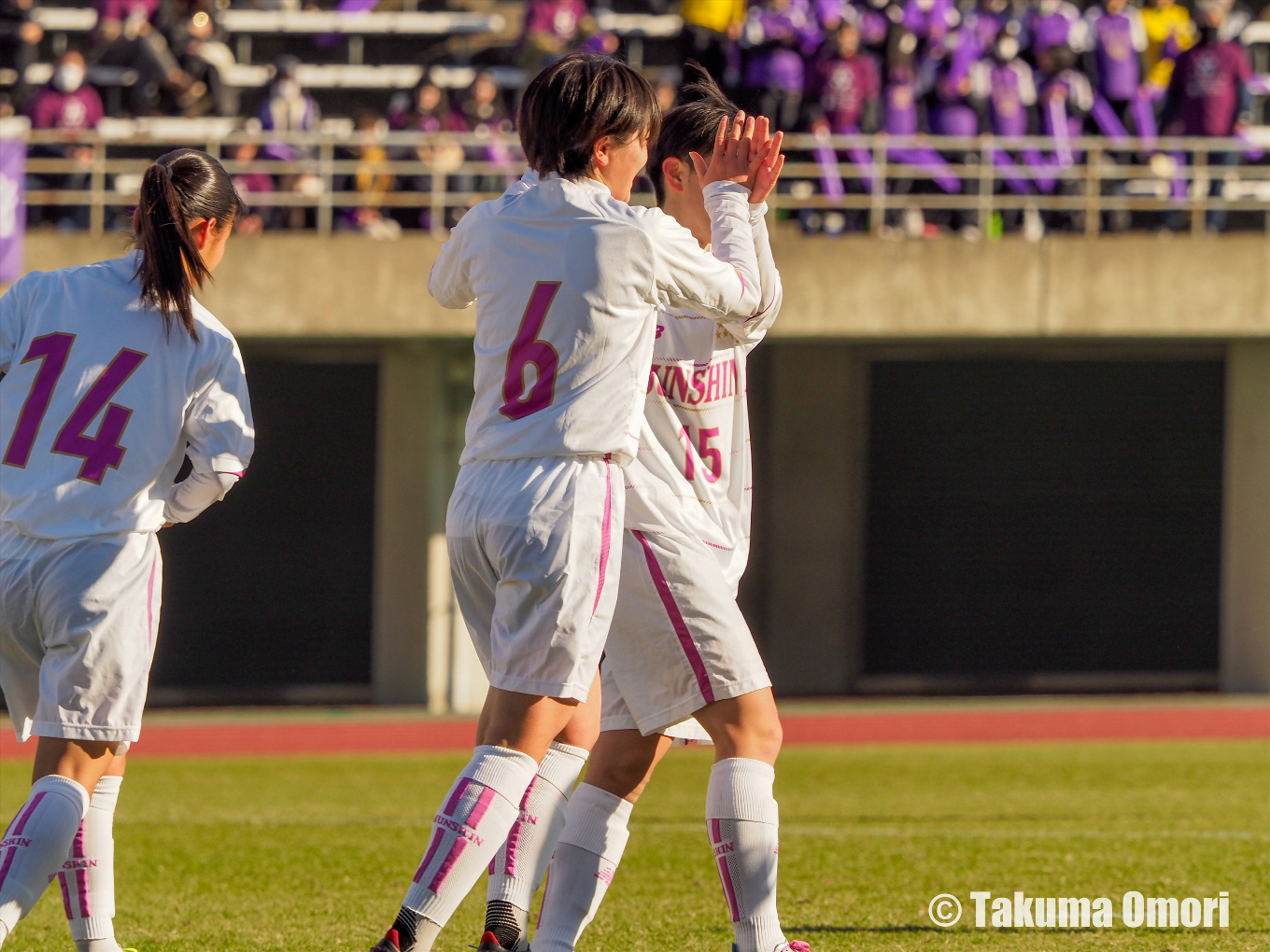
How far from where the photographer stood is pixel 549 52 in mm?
16906

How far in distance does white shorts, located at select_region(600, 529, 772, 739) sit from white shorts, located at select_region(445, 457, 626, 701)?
30cm

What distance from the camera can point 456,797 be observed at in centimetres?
355

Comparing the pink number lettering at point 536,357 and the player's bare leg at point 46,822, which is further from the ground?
the pink number lettering at point 536,357

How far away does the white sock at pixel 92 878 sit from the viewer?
4.08 meters

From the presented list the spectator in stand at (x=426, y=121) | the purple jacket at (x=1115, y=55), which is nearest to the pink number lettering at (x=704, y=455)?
the spectator in stand at (x=426, y=121)

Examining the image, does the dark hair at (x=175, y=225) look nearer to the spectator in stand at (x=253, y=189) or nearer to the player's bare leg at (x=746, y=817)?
the player's bare leg at (x=746, y=817)

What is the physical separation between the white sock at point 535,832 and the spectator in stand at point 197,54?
14.2 metres

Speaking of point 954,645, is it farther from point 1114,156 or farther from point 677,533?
point 677,533

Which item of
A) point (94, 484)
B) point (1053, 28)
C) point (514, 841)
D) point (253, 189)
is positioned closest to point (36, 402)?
point (94, 484)

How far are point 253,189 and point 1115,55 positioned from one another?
7993 mm

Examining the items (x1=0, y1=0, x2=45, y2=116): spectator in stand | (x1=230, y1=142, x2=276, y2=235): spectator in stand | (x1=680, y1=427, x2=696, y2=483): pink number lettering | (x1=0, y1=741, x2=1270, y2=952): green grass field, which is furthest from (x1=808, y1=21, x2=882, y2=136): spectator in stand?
(x1=680, y1=427, x2=696, y2=483): pink number lettering

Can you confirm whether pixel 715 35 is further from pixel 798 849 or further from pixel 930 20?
pixel 798 849

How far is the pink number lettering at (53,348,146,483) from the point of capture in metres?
3.86

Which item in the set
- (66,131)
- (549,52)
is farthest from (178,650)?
(549,52)
